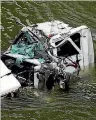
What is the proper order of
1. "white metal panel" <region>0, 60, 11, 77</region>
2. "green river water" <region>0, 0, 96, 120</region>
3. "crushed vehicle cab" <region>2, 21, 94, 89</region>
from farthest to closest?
"crushed vehicle cab" <region>2, 21, 94, 89</region> → "white metal panel" <region>0, 60, 11, 77</region> → "green river water" <region>0, 0, 96, 120</region>

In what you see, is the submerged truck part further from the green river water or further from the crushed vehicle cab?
the crushed vehicle cab

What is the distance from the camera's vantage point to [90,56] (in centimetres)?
1842

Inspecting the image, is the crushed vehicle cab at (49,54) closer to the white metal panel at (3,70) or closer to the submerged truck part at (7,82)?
the white metal panel at (3,70)

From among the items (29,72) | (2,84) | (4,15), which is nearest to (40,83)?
(29,72)

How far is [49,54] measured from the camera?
17.2 metres

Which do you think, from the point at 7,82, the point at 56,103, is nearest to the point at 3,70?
the point at 7,82

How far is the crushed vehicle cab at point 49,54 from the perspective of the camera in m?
16.4

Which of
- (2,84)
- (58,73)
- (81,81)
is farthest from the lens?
(81,81)

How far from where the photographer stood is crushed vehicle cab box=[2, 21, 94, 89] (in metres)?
16.4

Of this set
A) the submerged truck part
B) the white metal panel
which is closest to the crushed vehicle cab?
the white metal panel

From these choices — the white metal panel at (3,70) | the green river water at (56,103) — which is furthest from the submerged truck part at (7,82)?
the green river water at (56,103)

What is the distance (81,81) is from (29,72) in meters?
2.22

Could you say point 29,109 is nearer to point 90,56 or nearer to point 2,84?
point 2,84

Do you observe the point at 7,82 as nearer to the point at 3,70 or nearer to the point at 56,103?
the point at 3,70
